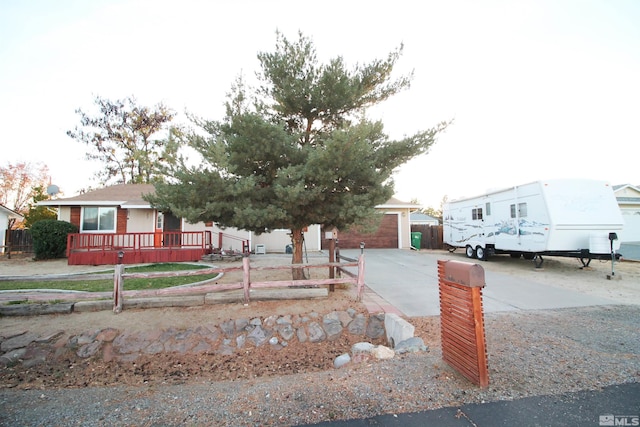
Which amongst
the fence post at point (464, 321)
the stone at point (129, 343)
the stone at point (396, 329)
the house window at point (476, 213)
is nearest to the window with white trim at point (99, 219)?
the stone at point (129, 343)

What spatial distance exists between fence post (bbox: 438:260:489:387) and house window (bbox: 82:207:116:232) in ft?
51.8

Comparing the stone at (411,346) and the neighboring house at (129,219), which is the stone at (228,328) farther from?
the neighboring house at (129,219)

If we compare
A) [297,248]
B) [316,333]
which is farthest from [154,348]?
[297,248]

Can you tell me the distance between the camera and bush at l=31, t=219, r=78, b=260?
12.5 meters

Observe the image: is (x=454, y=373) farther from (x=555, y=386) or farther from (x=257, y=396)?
(x=257, y=396)

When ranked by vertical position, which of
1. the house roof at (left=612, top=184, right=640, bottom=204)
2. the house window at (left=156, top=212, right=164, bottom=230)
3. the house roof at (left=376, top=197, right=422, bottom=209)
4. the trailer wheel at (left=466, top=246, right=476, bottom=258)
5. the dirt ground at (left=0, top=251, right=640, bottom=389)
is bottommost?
the dirt ground at (left=0, top=251, right=640, bottom=389)

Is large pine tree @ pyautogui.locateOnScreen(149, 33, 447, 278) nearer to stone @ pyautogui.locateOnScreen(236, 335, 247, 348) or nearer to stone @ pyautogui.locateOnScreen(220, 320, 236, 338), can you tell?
stone @ pyautogui.locateOnScreen(220, 320, 236, 338)

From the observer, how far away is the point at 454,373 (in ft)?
9.34

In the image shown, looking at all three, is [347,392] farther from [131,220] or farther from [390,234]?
[390,234]

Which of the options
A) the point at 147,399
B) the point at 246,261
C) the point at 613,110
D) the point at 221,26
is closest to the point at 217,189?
the point at 246,261

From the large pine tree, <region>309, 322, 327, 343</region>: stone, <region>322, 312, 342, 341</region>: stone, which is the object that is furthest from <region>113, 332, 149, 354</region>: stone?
<region>322, 312, 342, 341</region>: stone

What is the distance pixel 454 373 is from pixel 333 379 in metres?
1.17

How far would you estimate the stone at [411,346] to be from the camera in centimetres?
363

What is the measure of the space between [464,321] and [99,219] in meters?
16.5
